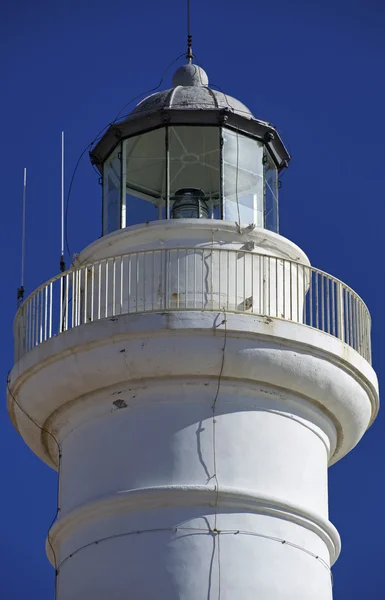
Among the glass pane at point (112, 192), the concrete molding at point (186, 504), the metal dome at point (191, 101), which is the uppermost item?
the metal dome at point (191, 101)

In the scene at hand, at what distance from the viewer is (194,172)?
23.5 metres

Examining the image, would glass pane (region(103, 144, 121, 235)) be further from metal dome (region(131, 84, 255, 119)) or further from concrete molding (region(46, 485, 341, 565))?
concrete molding (region(46, 485, 341, 565))

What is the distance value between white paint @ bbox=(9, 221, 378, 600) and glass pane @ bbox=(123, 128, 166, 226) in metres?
1.52

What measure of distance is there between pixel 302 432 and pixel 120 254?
2708 mm

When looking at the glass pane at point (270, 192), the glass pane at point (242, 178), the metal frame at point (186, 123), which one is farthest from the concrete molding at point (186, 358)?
the metal frame at point (186, 123)

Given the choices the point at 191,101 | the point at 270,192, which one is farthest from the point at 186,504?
the point at 191,101

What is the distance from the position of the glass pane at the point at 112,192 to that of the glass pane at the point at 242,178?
4.12ft

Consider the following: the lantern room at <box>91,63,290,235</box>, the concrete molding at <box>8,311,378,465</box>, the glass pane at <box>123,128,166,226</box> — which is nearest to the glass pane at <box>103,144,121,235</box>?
the lantern room at <box>91,63,290,235</box>

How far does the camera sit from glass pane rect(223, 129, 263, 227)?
23047mm

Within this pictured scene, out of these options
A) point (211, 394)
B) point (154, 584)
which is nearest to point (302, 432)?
point (211, 394)

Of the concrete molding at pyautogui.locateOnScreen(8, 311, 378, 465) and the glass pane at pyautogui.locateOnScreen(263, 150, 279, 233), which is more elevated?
the glass pane at pyautogui.locateOnScreen(263, 150, 279, 233)

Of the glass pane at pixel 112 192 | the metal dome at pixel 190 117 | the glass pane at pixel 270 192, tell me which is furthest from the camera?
the glass pane at pixel 270 192

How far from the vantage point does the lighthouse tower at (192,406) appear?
20.7m

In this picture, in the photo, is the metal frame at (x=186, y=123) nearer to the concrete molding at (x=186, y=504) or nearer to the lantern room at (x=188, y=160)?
the lantern room at (x=188, y=160)
